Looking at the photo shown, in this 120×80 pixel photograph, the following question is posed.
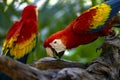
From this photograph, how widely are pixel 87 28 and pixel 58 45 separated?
0.14m

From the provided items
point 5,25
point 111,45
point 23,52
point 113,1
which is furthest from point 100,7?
point 5,25

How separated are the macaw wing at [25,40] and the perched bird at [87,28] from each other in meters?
0.07

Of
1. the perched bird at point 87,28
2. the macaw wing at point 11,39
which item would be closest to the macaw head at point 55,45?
the perched bird at point 87,28

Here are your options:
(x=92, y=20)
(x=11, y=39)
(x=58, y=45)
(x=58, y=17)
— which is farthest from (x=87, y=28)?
(x=58, y=17)

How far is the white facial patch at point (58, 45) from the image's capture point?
117cm

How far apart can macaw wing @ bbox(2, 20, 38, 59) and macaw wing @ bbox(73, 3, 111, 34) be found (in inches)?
6.0

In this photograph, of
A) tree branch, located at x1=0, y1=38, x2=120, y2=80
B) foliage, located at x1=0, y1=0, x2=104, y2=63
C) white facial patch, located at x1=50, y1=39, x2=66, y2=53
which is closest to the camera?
tree branch, located at x1=0, y1=38, x2=120, y2=80

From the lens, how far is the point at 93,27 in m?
1.25

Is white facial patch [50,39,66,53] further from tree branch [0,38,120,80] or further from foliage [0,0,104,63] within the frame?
foliage [0,0,104,63]

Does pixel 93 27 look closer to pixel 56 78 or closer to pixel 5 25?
pixel 56 78

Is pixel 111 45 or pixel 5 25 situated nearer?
pixel 111 45

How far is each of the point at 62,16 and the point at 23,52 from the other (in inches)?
27.6

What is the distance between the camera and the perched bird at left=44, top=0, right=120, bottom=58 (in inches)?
48.0

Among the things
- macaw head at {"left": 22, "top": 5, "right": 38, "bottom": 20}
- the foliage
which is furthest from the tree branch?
the foliage
